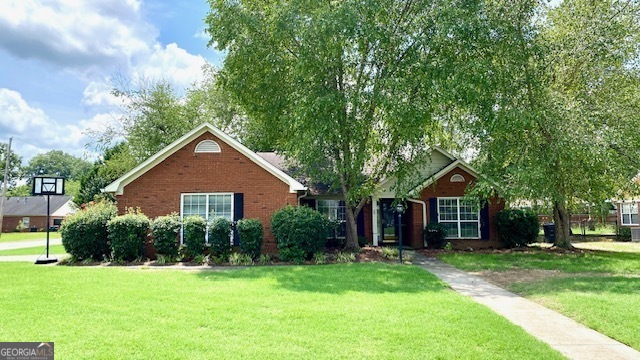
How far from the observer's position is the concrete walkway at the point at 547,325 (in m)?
5.25

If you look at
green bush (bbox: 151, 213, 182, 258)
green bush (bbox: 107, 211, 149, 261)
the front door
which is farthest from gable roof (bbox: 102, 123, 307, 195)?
the front door

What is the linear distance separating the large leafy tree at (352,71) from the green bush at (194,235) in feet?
13.4

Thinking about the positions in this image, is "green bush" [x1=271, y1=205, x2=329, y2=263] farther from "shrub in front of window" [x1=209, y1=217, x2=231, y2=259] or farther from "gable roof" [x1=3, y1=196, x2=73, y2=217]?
"gable roof" [x1=3, y1=196, x2=73, y2=217]

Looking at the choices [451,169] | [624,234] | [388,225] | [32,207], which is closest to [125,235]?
[388,225]

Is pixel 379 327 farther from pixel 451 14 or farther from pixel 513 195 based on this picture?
pixel 451 14

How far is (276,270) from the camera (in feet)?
38.7

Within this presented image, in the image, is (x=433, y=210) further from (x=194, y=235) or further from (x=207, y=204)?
(x=194, y=235)

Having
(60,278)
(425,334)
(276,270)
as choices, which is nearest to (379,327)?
(425,334)

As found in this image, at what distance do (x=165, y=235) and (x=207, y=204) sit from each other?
2.12 metres

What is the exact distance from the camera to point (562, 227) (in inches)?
705

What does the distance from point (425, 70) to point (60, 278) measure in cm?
1232

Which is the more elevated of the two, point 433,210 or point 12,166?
point 12,166

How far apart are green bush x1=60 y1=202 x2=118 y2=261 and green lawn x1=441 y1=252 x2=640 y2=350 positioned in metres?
12.0

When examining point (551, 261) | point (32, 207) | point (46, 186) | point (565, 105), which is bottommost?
point (551, 261)
